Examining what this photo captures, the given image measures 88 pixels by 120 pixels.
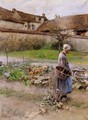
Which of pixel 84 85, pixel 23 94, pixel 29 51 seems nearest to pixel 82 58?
pixel 29 51

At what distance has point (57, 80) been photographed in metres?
6.18

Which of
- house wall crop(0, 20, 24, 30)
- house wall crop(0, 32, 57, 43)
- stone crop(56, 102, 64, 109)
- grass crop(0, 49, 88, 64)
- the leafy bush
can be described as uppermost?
house wall crop(0, 20, 24, 30)

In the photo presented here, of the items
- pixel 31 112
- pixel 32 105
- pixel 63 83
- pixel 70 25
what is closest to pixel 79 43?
pixel 70 25

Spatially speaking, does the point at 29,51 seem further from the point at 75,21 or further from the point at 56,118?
the point at 56,118

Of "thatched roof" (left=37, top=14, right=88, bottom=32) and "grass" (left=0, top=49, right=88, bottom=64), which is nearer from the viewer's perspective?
"grass" (left=0, top=49, right=88, bottom=64)

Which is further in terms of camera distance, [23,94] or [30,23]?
[30,23]

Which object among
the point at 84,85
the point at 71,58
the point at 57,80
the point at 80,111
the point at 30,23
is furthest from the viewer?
the point at 30,23

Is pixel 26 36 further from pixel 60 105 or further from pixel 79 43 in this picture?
pixel 60 105

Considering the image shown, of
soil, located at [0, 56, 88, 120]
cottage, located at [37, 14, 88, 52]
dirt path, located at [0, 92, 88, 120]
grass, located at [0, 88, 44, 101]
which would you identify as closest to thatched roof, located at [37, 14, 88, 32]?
cottage, located at [37, 14, 88, 52]

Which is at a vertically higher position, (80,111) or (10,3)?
(10,3)

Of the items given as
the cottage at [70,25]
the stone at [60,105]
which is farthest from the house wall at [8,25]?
the stone at [60,105]

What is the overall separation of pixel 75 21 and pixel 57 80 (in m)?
17.8

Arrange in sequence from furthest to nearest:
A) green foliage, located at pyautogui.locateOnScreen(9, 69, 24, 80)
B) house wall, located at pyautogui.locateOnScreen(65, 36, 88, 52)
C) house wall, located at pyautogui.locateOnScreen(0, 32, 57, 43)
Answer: house wall, located at pyautogui.locateOnScreen(65, 36, 88, 52)
house wall, located at pyautogui.locateOnScreen(0, 32, 57, 43)
green foliage, located at pyautogui.locateOnScreen(9, 69, 24, 80)

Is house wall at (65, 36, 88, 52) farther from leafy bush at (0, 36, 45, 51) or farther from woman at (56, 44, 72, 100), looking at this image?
woman at (56, 44, 72, 100)
